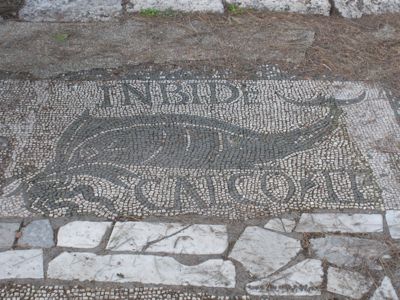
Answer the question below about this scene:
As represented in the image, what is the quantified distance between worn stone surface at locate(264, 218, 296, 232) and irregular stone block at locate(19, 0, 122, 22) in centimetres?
253

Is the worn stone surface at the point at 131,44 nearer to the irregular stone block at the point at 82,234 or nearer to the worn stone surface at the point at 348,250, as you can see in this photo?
the irregular stone block at the point at 82,234

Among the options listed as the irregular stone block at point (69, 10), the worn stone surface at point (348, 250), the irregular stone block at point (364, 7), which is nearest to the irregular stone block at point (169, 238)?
the worn stone surface at point (348, 250)

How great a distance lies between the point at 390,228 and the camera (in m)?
2.93

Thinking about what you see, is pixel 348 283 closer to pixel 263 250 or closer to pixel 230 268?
pixel 263 250

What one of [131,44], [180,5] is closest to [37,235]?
[131,44]

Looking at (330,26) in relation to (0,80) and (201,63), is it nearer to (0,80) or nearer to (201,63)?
(201,63)

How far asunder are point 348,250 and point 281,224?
0.35 meters

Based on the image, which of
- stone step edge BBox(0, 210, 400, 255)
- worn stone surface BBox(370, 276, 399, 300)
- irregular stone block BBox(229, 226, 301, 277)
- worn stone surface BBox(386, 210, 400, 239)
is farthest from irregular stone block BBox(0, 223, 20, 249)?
worn stone surface BBox(386, 210, 400, 239)

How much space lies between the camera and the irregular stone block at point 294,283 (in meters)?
2.60

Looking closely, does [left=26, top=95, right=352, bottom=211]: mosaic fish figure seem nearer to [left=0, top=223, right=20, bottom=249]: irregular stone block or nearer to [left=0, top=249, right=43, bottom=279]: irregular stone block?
[left=0, top=223, right=20, bottom=249]: irregular stone block

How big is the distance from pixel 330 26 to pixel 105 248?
2.80 metres

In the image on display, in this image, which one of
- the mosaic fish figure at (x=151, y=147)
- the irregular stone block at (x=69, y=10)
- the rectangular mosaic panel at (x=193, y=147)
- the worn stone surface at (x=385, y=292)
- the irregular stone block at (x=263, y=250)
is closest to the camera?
the worn stone surface at (x=385, y=292)

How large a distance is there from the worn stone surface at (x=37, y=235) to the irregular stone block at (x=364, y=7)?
122 inches

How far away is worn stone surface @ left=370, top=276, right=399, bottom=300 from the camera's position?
2.59 m
